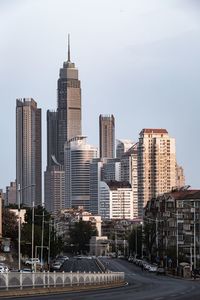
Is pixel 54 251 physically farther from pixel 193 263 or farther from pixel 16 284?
pixel 16 284

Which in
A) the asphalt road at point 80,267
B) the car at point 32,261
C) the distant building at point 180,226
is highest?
the distant building at point 180,226

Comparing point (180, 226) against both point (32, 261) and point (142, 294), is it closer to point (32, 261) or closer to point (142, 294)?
point (32, 261)

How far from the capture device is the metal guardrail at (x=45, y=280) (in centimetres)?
5140

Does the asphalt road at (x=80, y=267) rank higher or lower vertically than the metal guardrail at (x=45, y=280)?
lower

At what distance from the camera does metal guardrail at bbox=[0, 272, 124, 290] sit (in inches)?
2024

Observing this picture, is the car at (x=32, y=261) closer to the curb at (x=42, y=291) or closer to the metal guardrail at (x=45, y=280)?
the metal guardrail at (x=45, y=280)

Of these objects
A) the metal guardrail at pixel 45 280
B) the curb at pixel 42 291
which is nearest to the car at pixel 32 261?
the metal guardrail at pixel 45 280

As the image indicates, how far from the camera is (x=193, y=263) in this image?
154000mm

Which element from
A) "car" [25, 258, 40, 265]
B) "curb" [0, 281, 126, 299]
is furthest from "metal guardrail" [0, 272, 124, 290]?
"car" [25, 258, 40, 265]

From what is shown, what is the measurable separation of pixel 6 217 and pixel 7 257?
23.0 metres

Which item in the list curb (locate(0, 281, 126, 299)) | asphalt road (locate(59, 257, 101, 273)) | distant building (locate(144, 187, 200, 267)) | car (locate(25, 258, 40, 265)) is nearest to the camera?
curb (locate(0, 281, 126, 299))

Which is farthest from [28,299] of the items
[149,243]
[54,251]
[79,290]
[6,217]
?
[149,243]

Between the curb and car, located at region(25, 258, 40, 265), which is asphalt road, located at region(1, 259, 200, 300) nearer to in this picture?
the curb

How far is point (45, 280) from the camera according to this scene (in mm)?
58281
